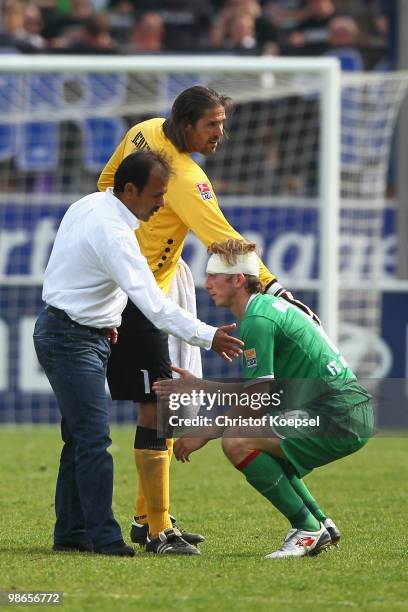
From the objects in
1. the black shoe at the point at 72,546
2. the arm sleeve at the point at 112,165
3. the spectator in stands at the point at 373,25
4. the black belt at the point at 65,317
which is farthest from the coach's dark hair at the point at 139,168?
the spectator in stands at the point at 373,25

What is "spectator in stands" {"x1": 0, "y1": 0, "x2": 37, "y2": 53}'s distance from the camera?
1433 cm

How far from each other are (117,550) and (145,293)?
130 centimetres

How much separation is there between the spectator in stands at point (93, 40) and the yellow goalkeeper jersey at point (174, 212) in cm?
731

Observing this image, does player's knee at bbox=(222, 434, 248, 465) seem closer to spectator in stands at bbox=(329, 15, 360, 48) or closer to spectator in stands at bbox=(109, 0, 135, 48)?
spectator in stands at bbox=(329, 15, 360, 48)

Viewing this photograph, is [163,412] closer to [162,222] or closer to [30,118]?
[162,222]

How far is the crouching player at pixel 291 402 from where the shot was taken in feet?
20.9

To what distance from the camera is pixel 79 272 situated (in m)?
6.29

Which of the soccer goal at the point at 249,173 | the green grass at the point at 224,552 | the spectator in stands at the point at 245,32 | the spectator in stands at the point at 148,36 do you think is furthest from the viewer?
the spectator in stands at the point at 148,36

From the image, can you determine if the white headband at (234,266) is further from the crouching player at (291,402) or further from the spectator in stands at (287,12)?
the spectator in stands at (287,12)

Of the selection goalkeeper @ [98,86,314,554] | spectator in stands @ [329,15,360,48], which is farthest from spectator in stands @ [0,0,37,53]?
goalkeeper @ [98,86,314,554]

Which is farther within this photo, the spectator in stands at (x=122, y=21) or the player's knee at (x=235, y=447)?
the spectator in stands at (x=122, y=21)

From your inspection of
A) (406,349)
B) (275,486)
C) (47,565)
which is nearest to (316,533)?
(275,486)

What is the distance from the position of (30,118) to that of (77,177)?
0.77 meters

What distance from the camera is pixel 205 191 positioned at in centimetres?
684
